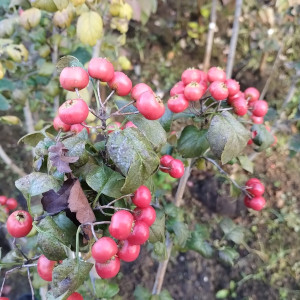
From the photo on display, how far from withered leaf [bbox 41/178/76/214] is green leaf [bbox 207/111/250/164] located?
31 cm

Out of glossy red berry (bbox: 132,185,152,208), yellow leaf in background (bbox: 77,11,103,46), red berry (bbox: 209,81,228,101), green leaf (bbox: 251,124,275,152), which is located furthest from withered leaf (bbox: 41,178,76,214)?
yellow leaf in background (bbox: 77,11,103,46)

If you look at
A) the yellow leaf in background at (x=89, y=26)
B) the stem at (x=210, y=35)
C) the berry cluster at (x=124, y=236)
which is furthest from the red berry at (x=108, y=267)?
the stem at (x=210, y=35)

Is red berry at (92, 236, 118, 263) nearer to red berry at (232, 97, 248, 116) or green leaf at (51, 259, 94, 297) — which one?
green leaf at (51, 259, 94, 297)

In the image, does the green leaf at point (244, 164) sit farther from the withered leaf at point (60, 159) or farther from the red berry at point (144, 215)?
the withered leaf at point (60, 159)

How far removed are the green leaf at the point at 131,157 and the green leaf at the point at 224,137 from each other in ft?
0.62

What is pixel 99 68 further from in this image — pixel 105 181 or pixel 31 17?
pixel 31 17

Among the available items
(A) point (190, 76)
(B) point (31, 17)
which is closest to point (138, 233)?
(A) point (190, 76)

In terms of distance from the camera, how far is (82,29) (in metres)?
1.07

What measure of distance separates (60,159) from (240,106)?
0.46 meters

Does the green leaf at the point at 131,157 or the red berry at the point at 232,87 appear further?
the red berry at the point at 232,87

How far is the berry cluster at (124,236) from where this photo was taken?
558mm

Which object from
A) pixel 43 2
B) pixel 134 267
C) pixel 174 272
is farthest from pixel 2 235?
pixel 43 2

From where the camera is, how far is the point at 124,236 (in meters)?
0.57

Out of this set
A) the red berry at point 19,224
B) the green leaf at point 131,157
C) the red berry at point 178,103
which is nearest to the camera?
the green leaf at point 131,157
